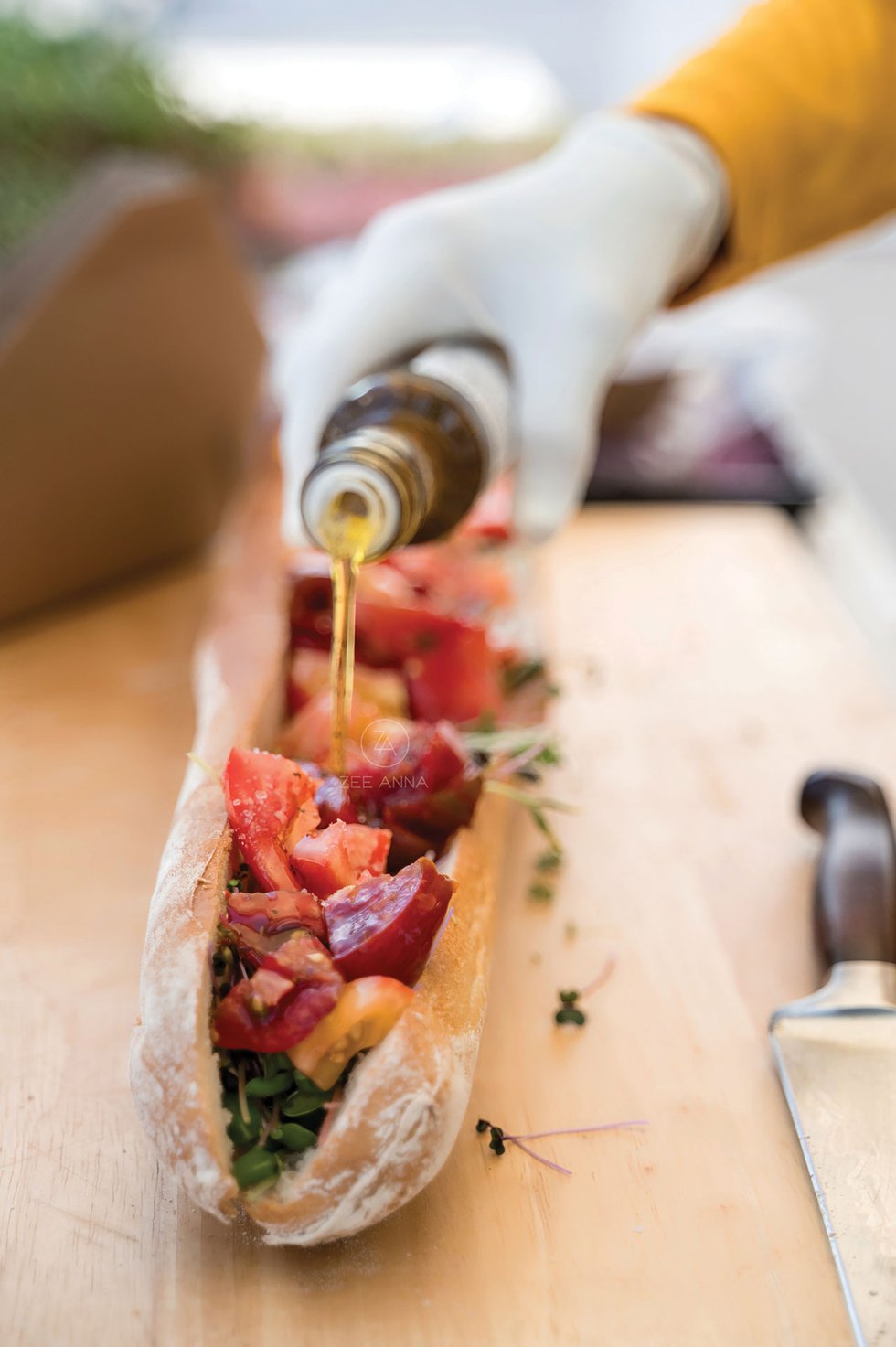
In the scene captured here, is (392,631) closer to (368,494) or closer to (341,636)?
(341,636)


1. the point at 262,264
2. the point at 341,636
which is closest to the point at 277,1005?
the point at 341,636

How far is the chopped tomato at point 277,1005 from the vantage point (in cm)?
116

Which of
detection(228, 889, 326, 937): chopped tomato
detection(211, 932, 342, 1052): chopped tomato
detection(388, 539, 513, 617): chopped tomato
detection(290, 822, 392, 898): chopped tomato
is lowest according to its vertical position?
detection(211, 932, 342, 1052): chopped tomato

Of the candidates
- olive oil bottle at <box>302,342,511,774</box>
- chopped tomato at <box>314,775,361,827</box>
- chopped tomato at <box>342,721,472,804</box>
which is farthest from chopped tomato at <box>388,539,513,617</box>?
chopped tomato at <box>314,775,361,827</box>

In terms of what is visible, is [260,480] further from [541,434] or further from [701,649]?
[701,649]

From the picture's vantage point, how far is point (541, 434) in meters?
2.01

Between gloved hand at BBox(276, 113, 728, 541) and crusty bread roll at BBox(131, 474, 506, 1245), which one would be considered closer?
crusty bread roll at BBox(131, 474, 506, 1245)

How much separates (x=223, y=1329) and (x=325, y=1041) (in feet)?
0.93

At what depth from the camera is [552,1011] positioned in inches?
61.9

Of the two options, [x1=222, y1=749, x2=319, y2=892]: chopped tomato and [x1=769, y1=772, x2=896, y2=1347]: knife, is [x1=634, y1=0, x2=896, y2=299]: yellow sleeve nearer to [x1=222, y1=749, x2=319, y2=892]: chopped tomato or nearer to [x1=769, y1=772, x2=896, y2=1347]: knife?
[x1=769, y1=772, x2=896, y2=1347]: knife

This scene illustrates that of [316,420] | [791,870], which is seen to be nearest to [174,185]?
[316,420]

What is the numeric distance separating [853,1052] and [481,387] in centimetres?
103

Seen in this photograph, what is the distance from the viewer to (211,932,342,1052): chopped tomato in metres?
1.16

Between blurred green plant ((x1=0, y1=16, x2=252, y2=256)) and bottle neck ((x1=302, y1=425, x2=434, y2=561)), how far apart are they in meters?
2.16
